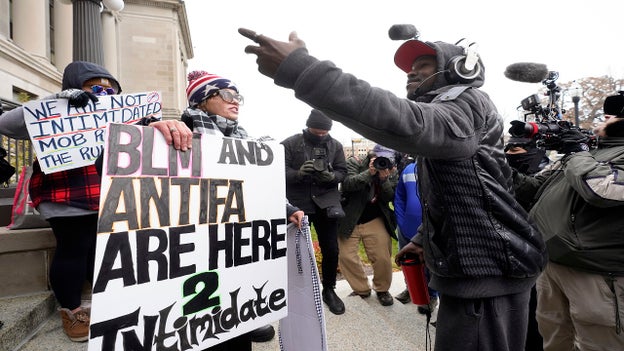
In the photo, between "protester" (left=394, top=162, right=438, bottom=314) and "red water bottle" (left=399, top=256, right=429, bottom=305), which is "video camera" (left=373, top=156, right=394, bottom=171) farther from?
"red water bottle" (left=399, top=256, right=429, bottom=305)

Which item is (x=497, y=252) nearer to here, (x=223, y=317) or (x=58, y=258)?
(x=223, y=317)

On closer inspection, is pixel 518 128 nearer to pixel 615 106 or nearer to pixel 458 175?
pixel 615 106

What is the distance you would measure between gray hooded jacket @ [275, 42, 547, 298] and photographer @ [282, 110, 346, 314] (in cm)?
201

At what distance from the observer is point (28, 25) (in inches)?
488

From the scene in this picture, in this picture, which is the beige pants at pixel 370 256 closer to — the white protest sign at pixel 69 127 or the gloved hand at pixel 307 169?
the gloved hand at pixel 307 169

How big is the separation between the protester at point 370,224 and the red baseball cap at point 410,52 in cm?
205

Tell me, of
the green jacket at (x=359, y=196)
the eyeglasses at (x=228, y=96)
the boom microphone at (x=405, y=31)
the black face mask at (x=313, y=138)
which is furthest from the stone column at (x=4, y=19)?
the boom microphone at (x=405, y=31)

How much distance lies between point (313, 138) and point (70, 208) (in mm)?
2290

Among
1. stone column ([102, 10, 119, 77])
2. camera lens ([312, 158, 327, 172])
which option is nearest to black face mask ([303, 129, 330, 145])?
camera lens ([312, 158, 327, 172])

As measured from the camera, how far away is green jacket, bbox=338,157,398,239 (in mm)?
3926

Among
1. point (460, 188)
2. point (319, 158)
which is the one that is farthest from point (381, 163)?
point (460, 188)

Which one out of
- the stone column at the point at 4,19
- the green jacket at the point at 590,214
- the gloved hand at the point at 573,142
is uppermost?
the stone column at the point at 4,19

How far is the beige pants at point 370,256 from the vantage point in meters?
3.97

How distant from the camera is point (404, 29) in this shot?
1.79 meters
